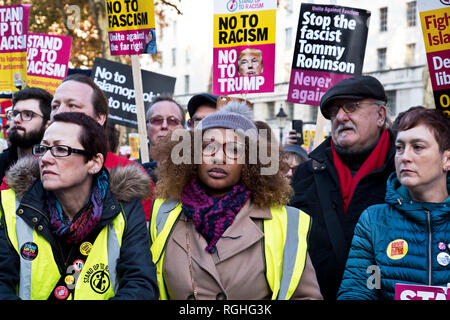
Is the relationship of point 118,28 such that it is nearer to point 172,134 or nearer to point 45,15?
point 172,134

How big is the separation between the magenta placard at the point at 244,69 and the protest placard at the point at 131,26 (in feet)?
2.35

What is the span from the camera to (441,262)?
298cm

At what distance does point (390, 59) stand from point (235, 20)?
104 feet

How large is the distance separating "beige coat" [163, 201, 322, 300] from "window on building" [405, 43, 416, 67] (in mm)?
33584

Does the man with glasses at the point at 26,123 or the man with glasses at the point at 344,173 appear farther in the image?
the man with glasses at the point at 26,123

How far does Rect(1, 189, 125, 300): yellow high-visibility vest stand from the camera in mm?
2818

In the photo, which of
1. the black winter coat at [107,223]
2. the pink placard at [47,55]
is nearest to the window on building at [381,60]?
the pink placard at [47,55]

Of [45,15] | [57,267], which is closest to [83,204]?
[57,267]

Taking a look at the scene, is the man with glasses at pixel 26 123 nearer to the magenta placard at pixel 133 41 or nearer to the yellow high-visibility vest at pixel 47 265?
the magenta placard at pixel 133 41

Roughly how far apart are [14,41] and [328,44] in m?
4.04

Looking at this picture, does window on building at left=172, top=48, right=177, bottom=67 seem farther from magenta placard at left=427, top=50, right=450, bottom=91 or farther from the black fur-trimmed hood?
the black fur-trimmed hood

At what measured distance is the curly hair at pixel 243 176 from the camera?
10.5 ft

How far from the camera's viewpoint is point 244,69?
6.12m

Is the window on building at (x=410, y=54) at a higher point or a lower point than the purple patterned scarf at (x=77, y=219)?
higher
